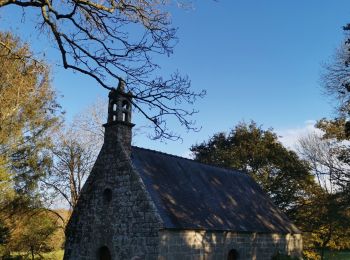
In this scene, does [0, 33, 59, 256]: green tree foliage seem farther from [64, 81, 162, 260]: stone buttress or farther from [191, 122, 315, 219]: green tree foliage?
[191, 122, 315, 219]: green tree foliage

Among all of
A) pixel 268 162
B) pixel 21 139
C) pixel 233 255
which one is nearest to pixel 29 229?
pixel 21 139

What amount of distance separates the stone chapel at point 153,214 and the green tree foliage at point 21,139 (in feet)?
13.2

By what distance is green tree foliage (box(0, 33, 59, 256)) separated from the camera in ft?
64.1

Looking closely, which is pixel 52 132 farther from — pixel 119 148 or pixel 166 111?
pixel 166 111

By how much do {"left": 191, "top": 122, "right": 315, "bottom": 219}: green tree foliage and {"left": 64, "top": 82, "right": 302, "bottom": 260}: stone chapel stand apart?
12793 millimetres

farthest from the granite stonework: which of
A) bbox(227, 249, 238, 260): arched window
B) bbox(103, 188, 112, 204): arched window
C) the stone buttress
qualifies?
bbox(103, 188, 112, 204): arched window

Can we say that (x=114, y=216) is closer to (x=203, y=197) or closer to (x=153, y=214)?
(x=153, y=214)

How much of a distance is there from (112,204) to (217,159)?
21882 mm

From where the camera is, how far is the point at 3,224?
21391mm

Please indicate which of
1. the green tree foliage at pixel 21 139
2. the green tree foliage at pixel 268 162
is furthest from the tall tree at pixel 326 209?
the green tree foliage at pixel 21 139

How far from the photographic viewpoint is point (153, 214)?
15.9 metres

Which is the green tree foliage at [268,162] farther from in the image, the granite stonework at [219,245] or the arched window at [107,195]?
the arched window at [107,195]

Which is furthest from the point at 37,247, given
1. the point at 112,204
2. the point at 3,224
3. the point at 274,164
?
the point at 274,164

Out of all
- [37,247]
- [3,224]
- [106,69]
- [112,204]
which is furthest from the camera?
[37,247]
